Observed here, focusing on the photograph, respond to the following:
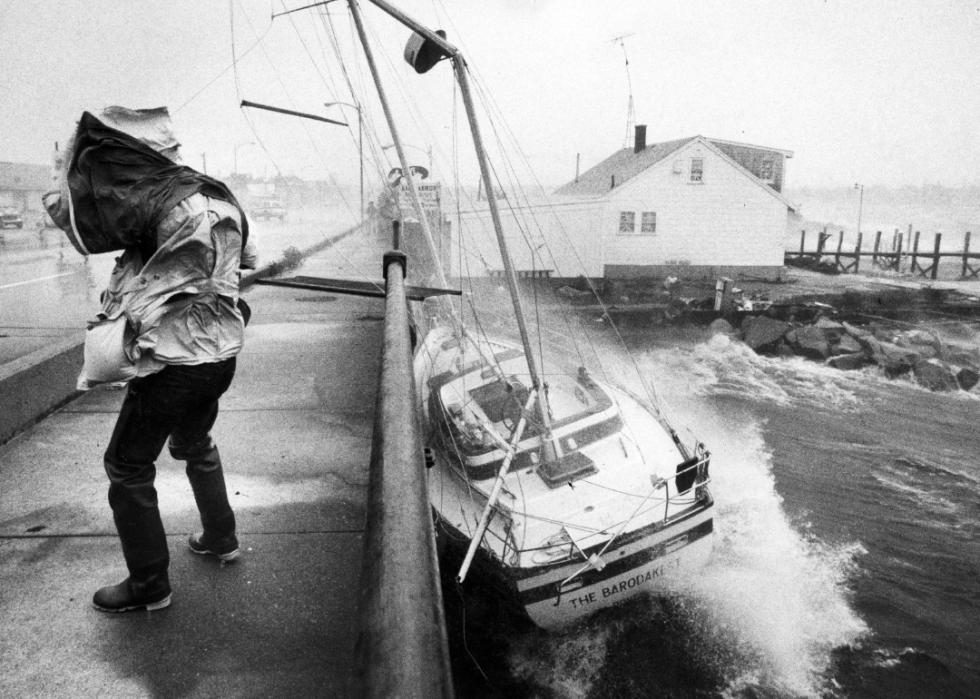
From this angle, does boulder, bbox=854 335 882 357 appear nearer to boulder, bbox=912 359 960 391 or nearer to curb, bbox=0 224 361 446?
boulder, bbox=912 359 960 391

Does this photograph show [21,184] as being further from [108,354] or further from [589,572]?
[108,354]

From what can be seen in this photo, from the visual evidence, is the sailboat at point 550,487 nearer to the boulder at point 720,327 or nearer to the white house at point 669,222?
the boulder at point 720,327

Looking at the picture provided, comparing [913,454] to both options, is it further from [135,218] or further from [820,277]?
[820,277]

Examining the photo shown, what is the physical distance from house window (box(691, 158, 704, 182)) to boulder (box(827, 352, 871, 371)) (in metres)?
12.6

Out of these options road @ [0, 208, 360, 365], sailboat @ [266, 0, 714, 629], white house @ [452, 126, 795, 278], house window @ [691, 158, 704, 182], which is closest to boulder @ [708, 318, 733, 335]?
white house @ [452, 126, 795, 278]

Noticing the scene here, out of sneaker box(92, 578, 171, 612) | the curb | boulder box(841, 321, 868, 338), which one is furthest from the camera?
boulder box(841, 321, 868, 338)

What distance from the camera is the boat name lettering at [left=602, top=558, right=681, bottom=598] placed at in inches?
306

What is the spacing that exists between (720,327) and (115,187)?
2989 cm

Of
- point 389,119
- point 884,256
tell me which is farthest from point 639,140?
point 389,119

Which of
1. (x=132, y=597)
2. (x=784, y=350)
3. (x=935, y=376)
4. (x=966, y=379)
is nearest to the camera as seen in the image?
(x=132, y=597)

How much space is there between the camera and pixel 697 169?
34312 mm

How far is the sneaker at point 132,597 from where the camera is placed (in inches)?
116

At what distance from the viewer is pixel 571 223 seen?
35.9 m

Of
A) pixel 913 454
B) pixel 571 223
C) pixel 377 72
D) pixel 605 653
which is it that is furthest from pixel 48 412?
pixel 571 223
